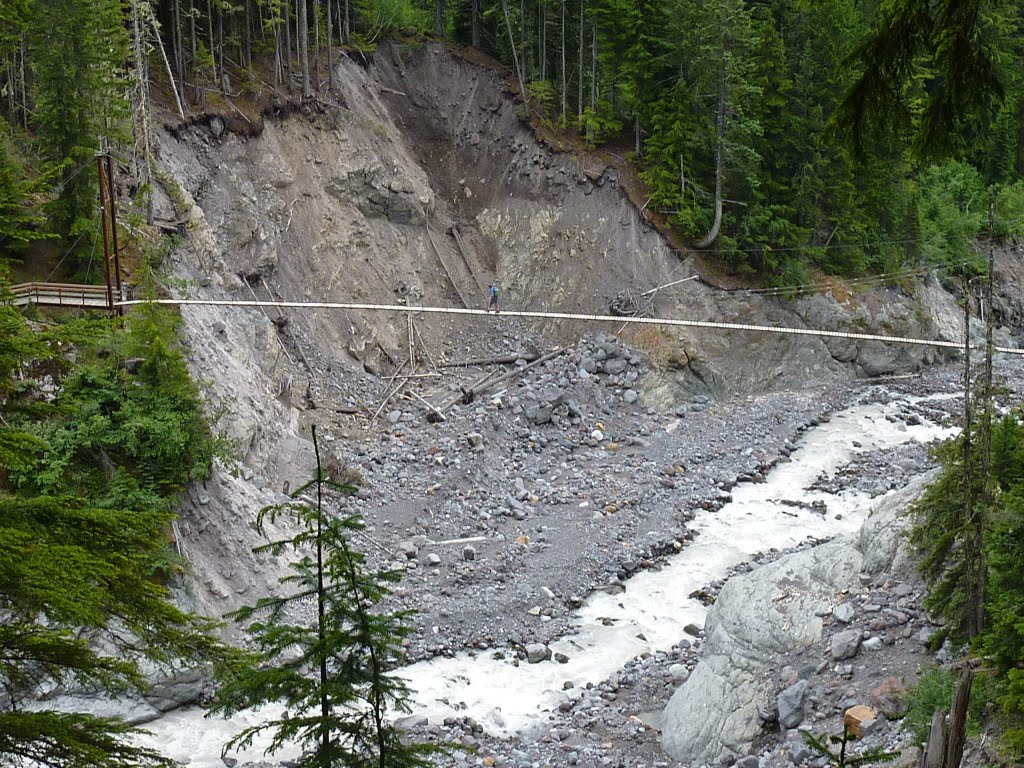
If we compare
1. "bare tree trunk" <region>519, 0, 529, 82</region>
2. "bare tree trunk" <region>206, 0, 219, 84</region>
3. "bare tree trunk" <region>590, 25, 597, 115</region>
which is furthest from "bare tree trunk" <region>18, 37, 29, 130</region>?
"bare tree trunk" <region>590, 25, 597, 115</region>

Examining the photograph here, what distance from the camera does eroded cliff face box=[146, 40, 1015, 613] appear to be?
2378 centimetres

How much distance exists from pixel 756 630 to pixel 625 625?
13.5 feet

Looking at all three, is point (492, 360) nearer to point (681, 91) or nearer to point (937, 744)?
point (681, 91)

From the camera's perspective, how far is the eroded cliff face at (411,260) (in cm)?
2378

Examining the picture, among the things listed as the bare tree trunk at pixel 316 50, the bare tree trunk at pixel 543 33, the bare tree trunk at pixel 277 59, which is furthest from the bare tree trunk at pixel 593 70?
the bare tree trunk at pixel 277 59

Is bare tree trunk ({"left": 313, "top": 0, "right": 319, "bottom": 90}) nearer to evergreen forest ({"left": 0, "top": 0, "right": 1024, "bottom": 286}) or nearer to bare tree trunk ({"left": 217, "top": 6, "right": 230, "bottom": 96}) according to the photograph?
evergreen forest ({"left": 0, "top": 0, "right": 1024, "bottom": 286})

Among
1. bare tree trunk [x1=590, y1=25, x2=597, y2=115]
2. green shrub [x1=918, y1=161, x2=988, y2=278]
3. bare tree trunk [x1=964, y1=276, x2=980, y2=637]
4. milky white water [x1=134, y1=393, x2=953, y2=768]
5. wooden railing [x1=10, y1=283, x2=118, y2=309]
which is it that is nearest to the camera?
bare tree trunk [x1=964, y1=276, x2=980, y2=637]

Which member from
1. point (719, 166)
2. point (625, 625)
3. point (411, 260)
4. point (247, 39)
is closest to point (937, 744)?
point (625, 625)

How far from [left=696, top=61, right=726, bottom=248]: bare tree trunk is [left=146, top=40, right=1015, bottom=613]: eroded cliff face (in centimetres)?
133

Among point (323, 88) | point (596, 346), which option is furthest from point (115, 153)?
point (596, 346)

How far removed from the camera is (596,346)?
94.0 ft

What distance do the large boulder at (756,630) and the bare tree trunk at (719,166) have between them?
17.7m

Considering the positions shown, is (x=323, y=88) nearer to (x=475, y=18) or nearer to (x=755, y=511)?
(x=475, y=18)

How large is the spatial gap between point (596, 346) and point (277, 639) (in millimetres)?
22634
